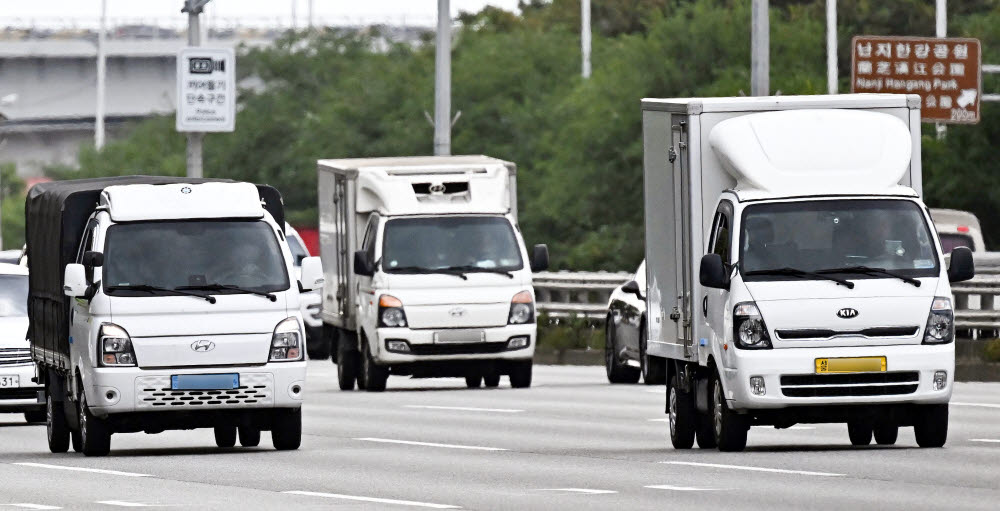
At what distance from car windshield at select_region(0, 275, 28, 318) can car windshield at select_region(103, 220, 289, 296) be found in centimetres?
493

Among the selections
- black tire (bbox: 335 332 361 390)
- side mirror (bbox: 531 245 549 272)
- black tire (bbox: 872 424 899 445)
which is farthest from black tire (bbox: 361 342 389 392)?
black tire (bbox: 872 424 899 445)

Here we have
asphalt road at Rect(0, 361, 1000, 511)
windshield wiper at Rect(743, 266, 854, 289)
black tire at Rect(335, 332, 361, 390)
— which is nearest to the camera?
asphalt road at Rect(0, 361, 1000, 511)

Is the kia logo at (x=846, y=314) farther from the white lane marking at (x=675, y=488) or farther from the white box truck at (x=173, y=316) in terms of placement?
the white box truck at (x=173, y=316)

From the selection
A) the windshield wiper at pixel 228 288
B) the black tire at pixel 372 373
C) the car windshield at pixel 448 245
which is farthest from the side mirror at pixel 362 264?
the windshield wiper at pixel 228 288

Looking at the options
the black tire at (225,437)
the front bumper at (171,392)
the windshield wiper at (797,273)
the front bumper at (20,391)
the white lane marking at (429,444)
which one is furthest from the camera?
the front bumper at (20,391)

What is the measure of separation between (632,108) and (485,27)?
19.9 meters

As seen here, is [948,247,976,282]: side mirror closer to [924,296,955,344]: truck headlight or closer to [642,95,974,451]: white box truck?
[642,95,974,451]: white box truck

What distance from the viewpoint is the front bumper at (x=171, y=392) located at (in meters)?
19.5

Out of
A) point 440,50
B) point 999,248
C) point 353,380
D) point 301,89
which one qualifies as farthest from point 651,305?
point 301,89

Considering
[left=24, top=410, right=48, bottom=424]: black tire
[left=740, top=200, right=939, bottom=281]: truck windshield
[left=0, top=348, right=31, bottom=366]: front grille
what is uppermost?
[left=740, top=200, right=939, bottom=281]: truck windshield

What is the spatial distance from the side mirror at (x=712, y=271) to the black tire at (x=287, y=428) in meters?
3.53

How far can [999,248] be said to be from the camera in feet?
180

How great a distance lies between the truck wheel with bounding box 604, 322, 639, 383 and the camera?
3088cm

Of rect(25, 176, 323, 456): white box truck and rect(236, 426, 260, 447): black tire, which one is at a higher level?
rect(25, 176, 323, 456): white box truck
